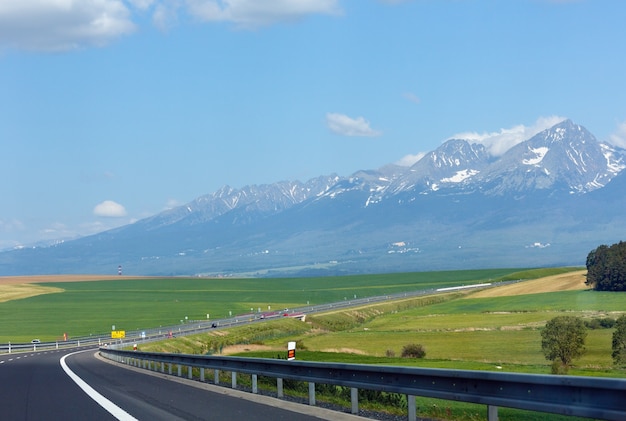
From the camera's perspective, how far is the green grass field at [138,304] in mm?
97000

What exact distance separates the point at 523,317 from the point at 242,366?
4197 centimetres

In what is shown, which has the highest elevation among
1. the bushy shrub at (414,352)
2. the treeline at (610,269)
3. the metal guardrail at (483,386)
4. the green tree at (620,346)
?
the treeline at (610,269)

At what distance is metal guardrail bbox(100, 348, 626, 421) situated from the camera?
32.1 ft

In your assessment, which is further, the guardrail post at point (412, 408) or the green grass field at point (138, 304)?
the green grass field at point (138, 304)

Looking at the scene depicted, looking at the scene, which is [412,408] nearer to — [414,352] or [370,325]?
[414,352]

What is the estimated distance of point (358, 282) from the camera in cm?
19362

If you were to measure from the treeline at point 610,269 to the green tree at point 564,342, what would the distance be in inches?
1235

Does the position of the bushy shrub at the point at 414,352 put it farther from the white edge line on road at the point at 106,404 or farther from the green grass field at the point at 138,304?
the green grass field at the point at 138,304

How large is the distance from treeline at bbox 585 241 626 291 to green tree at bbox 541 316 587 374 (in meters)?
31.4

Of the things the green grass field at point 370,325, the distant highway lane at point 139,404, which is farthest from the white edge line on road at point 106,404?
the green grass field at point 370,325

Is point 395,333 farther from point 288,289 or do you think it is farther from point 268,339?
point 288,289

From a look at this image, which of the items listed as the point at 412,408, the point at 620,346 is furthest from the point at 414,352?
the point at 412,408

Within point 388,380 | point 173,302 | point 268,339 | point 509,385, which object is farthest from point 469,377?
point 173,302

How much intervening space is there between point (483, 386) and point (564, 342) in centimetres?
2330
